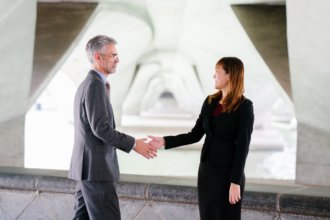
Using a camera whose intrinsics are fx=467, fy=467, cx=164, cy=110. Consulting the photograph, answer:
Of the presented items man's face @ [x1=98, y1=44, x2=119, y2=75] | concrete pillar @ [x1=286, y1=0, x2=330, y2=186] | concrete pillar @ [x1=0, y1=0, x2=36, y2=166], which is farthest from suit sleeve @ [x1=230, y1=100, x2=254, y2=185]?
concrete pillar @ [x1=0, y1=0, x2=36, y2=166]

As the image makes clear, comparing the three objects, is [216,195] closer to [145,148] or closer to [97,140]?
[145,148]

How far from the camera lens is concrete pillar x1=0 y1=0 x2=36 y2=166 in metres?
7.41

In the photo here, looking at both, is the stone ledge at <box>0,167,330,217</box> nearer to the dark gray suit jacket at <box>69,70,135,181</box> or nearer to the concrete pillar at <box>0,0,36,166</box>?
the dark gray suit jacket at <box>69,70,135,181</box>

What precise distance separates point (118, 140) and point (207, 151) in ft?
1.70

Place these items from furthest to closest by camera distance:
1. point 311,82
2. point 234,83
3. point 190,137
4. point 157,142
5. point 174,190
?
point 311,82
point 174,190
point 157,142
point 190,137
point 234,83

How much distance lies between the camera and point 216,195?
8.65ft

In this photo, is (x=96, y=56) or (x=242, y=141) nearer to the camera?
(x=242, y=141)

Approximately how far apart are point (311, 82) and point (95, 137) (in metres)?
5.13

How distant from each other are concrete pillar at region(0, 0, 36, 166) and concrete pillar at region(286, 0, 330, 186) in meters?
4.16

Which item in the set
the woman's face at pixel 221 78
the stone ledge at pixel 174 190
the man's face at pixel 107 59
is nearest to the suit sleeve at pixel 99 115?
the man's face at pixel 107 59

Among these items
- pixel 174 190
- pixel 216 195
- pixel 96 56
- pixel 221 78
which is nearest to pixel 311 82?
pixel 174 190

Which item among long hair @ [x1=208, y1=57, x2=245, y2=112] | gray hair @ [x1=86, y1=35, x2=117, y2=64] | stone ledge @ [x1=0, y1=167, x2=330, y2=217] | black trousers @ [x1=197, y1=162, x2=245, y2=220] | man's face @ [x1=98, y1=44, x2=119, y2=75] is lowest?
stone ledge @ [x1=0, y1=167, x2=330, y2=217]

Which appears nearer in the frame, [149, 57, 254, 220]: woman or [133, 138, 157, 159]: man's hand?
[149, 57, 254, 220]: woman

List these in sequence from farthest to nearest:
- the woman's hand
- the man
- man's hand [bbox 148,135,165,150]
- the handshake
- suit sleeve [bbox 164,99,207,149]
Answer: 1. man's hand [bbox 148,135,165,150]
2. suit sleeve [bbox 164,99,207,149]
3. the handshake
4. the man
5. the woman's hand
